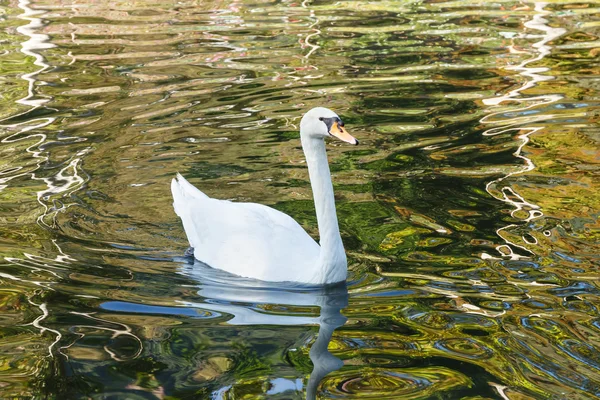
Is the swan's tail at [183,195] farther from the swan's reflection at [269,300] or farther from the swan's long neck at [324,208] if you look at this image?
the swan's long neck at [324,208]

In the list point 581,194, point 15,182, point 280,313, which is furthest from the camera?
point 15,182

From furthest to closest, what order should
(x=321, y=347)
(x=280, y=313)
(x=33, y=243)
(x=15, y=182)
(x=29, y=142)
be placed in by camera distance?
(x=29, y=142)
(x=15, y=182)
(x=33, y=243)
(x=280, y=313)
(x=321, y=347)

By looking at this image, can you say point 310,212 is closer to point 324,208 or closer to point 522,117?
point 324,208

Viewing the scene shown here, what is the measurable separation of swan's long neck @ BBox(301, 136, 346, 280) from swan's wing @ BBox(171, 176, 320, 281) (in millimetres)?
153

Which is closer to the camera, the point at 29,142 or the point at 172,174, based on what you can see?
the point at 172,174

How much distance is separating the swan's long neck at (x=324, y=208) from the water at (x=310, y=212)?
0.22m

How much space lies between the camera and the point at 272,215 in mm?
7078

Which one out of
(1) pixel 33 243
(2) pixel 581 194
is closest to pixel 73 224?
(1) pixel 33 243

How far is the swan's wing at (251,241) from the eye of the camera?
666 cm

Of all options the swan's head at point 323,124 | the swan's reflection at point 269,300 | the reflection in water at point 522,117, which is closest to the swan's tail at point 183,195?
the swan's reflection at point 269,300

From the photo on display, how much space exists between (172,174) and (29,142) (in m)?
2.10

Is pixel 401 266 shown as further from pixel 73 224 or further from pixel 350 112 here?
pixel 350 112

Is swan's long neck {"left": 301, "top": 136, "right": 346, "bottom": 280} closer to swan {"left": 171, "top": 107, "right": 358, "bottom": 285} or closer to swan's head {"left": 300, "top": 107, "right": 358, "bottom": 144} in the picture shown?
swan {"left": 171, "top": 107, "right": 358, "bottom": 285}

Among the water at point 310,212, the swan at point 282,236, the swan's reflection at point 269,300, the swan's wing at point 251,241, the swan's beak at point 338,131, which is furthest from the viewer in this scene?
the swan's wing at point 251,241
